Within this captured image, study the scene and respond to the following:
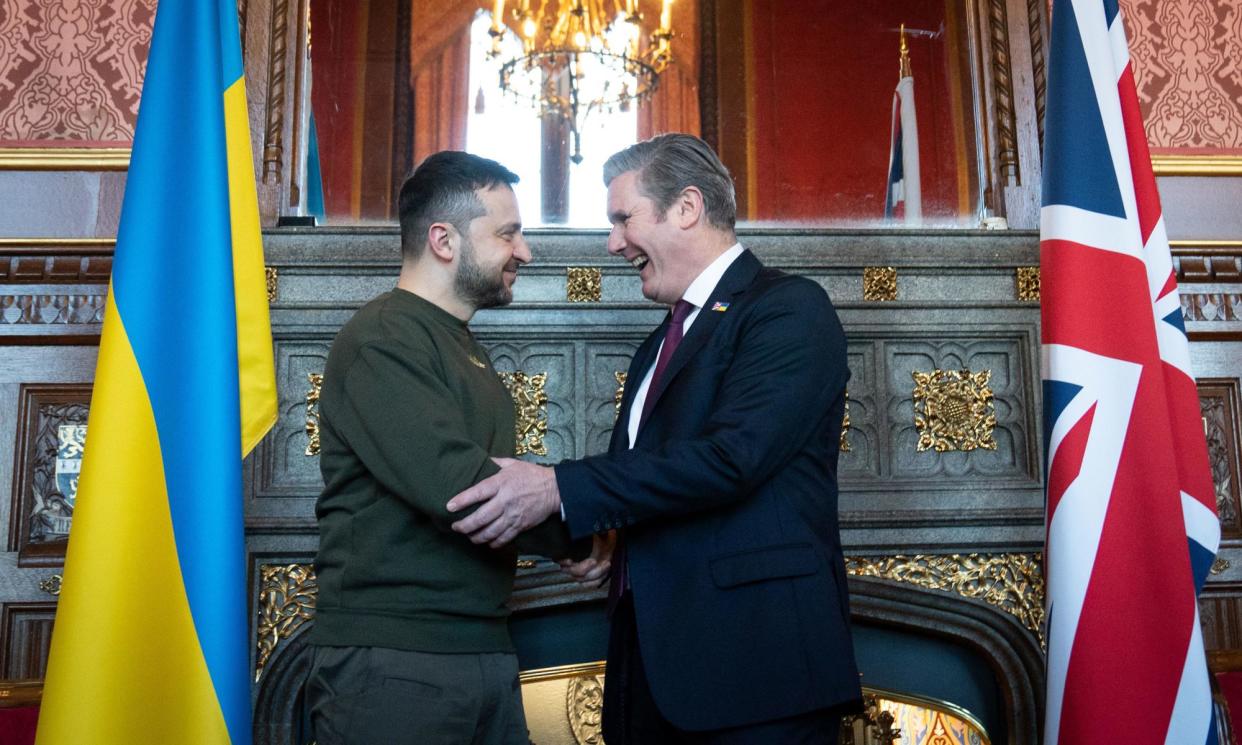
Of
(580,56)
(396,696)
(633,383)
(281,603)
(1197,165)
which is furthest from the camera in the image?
(580,56)

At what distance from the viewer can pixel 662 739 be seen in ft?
6.38

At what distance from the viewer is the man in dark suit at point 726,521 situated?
1.78 m

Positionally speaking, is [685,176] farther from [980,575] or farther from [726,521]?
[980,575]

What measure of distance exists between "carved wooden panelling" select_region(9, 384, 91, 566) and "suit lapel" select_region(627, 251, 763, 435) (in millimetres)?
1739

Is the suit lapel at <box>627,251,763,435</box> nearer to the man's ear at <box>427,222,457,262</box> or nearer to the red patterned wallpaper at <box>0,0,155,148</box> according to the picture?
the man's ear at <box>427,222,457,262</box>

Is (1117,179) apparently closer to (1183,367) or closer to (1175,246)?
(1183,367)

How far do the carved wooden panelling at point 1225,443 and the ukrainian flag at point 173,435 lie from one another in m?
2.45

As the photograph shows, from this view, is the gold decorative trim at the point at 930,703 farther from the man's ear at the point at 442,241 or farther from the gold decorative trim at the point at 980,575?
the man's ear at the point at 442,241

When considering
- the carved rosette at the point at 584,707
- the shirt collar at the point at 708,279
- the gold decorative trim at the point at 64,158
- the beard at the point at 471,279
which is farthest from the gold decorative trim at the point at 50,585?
the shirt collar at the point at 708,279

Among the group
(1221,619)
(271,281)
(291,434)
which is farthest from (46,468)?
(1221,619)

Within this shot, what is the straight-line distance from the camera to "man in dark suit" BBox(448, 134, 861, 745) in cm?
178

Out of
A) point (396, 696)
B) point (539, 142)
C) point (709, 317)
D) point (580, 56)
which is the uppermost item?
point (580, 56)

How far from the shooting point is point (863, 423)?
9.84 ft

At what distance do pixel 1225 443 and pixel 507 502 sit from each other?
2.25 m
